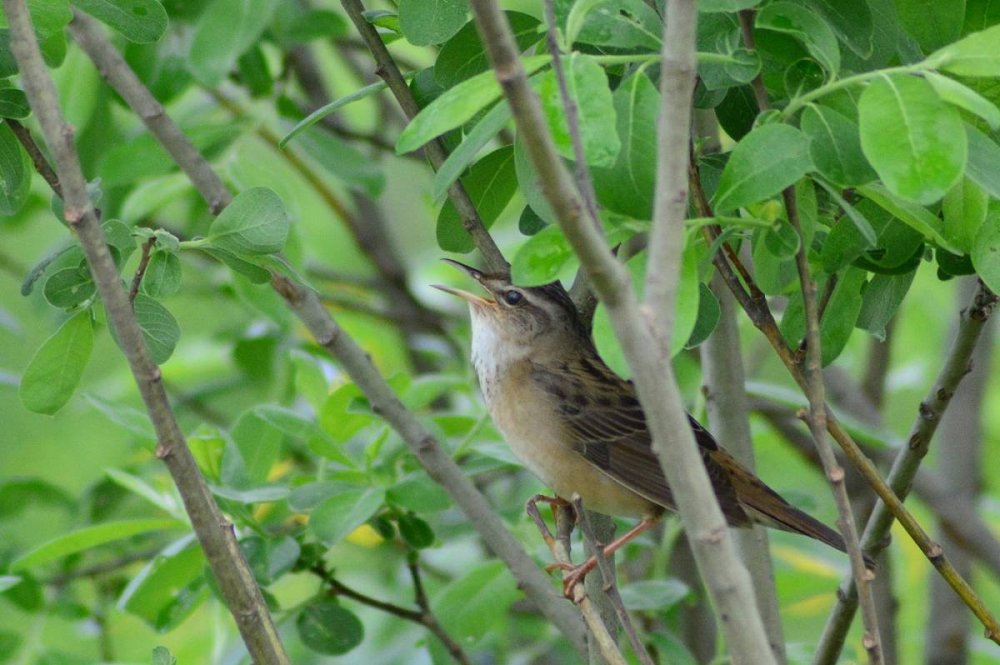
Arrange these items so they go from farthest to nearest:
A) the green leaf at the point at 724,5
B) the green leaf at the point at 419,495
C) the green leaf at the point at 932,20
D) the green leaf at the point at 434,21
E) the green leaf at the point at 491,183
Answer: the green leaf at the point at 419,495 < the green leaf at the point at 491,183 < the green leaf at the point at 434,21 < the green leaf at the point at 932,20 < the green leaf at the point at 724,5

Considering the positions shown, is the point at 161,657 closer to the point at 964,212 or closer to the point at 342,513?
the point at 342,513

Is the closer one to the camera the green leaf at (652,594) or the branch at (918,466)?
the branch at (918,466)

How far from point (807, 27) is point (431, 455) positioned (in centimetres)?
146

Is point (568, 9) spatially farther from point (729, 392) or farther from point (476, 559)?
point (476, 559)

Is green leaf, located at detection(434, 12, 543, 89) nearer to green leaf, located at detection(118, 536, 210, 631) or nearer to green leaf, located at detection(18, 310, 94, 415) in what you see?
green leaf, located at detection(18, 310, 94, 415)

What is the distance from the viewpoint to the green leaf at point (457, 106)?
197 cm

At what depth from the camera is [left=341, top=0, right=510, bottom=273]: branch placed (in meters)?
2.76

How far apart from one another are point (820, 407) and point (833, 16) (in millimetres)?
700

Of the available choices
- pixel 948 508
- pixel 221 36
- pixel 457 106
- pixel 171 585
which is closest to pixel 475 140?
pixel 457 106

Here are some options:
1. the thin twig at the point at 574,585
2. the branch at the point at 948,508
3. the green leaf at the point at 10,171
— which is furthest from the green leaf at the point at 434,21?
the branch at the point at 948,508

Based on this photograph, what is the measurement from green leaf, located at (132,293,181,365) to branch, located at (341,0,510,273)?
2.10ft

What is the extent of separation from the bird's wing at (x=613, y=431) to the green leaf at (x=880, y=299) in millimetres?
991

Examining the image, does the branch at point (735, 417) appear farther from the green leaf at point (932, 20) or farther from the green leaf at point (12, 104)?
the green leaf at point (12, 104)

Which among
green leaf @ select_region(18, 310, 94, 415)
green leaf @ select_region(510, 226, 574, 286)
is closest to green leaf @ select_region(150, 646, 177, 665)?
green leaf @ select_region(18, 310, 94, 415)
